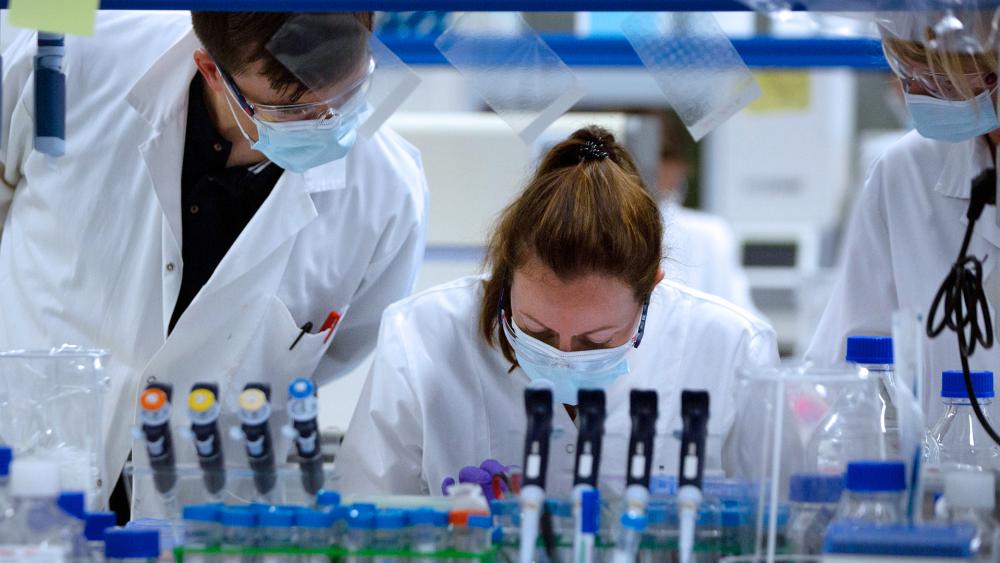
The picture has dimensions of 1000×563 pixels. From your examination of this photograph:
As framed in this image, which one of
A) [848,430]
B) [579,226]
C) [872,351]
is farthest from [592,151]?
[848,430]

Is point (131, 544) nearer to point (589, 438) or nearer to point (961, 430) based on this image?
point (589, 438)

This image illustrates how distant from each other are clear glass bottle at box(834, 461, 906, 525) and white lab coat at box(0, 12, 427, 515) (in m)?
1.08

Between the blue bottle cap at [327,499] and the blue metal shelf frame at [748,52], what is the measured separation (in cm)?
141

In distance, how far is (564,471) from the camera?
45.9 inches

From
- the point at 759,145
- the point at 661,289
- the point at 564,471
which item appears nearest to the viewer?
the point at 564,471

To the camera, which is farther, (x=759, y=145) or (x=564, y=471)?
(x=759, y=145)

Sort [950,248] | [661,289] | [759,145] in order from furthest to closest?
[759,145] → [950,248] → [661,289]

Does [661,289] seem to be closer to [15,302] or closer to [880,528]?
[880,528]

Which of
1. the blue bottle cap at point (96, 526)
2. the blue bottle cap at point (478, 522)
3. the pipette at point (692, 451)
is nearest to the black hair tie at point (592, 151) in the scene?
the pipette at point (692, 451)

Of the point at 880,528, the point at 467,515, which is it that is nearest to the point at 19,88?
the point at 467,515

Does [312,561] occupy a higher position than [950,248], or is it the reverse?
[950,248]

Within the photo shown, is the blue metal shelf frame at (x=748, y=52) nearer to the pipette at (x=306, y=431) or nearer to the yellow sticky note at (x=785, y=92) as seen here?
the pipette at (x=306, y=431)

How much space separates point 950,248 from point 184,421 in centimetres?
139

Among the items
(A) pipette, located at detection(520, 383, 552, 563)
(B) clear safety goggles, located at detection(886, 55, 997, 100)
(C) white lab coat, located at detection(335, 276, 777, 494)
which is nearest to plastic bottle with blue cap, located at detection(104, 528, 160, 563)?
(A) pipette, located at detection(520, 383, 552, 563)
